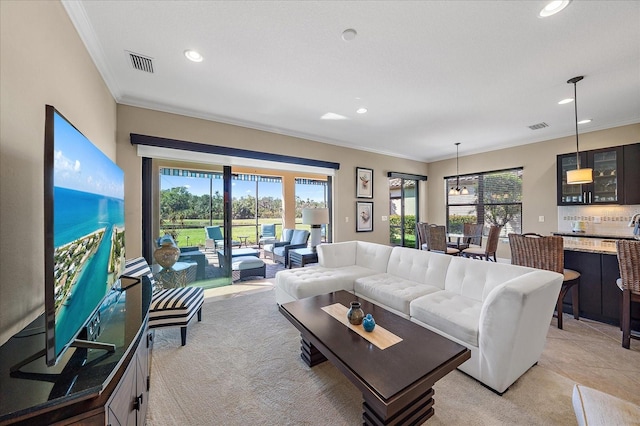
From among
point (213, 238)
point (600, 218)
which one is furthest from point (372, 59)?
point (600, 218)

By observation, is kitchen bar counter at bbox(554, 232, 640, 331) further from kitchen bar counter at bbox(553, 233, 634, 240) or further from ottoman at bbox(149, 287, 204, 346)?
ottoman at bbox(149, 287, 204, 346)

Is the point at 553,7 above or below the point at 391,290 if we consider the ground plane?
above

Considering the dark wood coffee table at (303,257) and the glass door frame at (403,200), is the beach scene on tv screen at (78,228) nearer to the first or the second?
the dark wood coffee table at (303,257)

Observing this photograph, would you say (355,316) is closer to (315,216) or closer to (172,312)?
(172,312)

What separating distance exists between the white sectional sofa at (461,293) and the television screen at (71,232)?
6.53ft

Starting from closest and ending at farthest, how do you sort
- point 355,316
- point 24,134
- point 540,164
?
1. point 24,134
2. point 355,316
3. point 540,164

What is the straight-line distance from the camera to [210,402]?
1.74 m

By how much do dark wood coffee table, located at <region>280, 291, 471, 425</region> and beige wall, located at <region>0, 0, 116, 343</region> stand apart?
5.38 ft

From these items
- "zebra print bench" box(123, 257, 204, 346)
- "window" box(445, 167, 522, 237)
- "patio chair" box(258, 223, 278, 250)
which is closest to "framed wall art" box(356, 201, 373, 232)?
"window" box(445, 167, 522, 237)

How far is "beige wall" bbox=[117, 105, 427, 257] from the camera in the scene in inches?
136

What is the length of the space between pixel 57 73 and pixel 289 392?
2829 millimetres

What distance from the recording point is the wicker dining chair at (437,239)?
4.59m

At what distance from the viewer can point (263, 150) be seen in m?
4.55

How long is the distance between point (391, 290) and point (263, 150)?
3.28 meters
